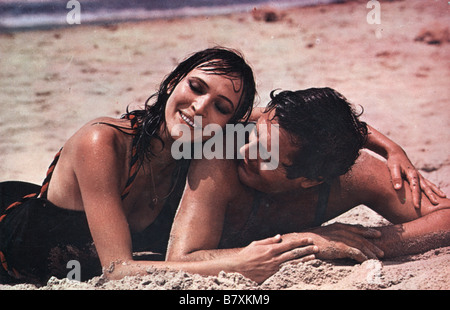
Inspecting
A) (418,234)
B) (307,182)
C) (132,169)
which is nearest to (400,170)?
(418,234)

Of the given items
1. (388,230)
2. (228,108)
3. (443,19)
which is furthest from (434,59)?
(228,108)

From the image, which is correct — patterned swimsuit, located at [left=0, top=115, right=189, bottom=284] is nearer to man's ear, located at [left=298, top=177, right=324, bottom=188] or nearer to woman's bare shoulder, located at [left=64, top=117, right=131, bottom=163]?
woman's bare shoulder, located at [left=64, top=117, right=131, bottom=163]

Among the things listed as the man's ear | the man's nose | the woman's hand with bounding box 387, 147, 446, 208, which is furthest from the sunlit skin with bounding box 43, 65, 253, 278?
the woman's hand with bounding box 387, 147, 446, 208

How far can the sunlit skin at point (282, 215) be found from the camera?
2.26 meters

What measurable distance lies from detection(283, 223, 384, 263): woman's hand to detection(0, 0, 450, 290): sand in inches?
21.2

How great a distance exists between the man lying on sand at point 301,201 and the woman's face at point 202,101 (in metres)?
0.15

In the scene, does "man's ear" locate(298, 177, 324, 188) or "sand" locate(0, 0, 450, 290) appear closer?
"man's ear" locate(298, 177, 324, 188)

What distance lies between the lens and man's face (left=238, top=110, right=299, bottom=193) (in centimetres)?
228

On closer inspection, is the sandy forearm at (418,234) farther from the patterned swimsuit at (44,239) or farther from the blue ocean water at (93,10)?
the blue ocean water at (93,10)

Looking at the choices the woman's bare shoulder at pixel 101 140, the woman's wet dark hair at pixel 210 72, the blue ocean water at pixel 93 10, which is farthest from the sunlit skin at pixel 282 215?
the blue ocean water at pixel 93 10

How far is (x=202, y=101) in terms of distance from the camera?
2299 millimetres

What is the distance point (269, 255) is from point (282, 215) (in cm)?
32

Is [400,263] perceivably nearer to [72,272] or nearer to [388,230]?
[388,230]

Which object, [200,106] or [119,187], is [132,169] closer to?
[119,187]
